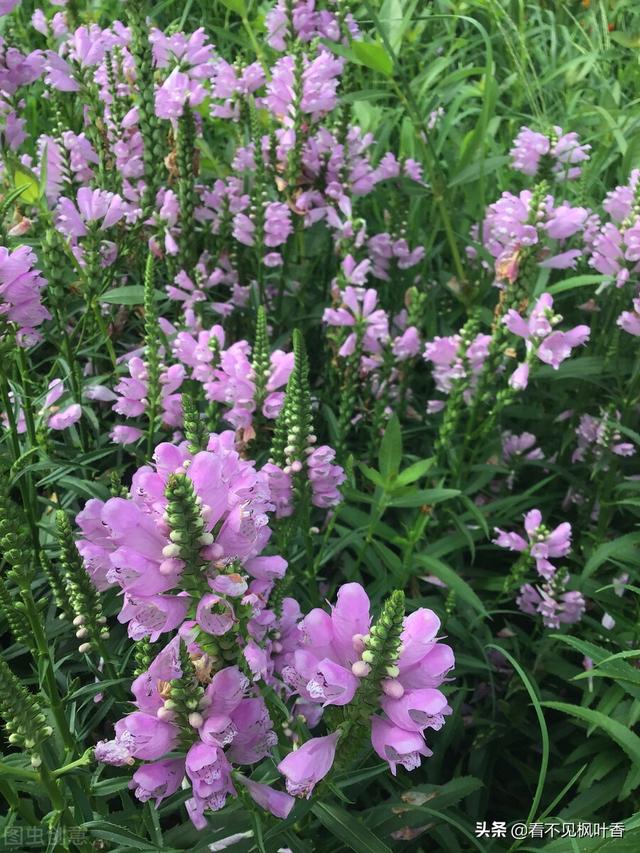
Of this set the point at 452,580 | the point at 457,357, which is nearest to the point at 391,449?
the point at 452,580

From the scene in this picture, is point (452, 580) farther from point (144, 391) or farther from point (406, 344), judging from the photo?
point (144, 391)

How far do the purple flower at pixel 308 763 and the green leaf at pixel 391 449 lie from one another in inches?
40.1

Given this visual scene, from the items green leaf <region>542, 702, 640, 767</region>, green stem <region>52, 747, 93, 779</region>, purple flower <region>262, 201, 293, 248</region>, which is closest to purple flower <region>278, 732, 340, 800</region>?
green stem <region>52, 747, 93, 779</region>

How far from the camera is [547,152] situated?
315 cm

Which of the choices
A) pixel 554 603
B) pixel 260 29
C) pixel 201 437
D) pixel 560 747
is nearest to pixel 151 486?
pixel 201 437

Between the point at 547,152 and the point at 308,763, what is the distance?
2.74 m

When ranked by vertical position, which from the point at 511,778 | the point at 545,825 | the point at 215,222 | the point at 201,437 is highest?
the point at 201,437

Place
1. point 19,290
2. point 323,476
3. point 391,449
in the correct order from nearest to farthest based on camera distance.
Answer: point 19,290 → point 323,476 → point 391,449

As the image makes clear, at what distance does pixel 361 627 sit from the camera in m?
1.27

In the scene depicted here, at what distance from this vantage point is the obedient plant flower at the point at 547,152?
315 centimetres

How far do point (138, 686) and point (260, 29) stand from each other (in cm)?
375

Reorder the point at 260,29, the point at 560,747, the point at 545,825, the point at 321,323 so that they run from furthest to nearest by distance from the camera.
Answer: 1. the point at 260,29
2. the point at 321,323
3. the point at 560,747
4. the point at 545,825

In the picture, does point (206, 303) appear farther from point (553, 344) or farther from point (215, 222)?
point (553, 344)

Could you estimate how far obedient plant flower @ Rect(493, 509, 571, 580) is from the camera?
2596 mm
